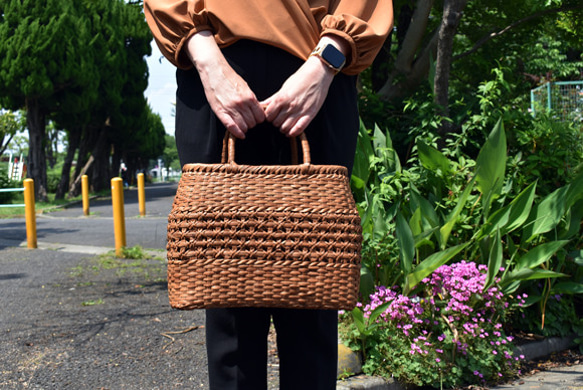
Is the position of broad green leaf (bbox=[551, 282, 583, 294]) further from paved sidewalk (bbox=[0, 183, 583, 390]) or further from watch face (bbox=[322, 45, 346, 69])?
watch face (bbox=[322, 45, 346, 69])

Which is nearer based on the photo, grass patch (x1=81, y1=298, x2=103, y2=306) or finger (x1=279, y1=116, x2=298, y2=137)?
finger (x1=279, y1=116, x2=298, y2=137)

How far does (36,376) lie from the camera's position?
111 inches

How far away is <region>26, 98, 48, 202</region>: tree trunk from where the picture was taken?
21109 millimetres

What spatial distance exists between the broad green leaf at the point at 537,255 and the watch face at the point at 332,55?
7.08ft

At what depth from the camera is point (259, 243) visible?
1285 mm

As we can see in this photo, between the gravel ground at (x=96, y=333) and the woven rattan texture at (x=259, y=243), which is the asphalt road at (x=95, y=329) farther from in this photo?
the woven rattan texture at (x=259, y=243)

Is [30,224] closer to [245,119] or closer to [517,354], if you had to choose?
[517,354]

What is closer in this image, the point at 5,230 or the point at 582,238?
the point at 582,238

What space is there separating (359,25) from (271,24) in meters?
0.21

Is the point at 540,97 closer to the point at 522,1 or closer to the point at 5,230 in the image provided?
the point at 522,1

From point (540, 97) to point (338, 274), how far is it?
10680 millimetres

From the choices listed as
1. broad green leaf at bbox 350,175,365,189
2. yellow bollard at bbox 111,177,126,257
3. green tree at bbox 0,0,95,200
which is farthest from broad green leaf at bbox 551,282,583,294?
green tree at bbox 0,0,95,200

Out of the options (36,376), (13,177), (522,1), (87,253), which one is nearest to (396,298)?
(36,376)

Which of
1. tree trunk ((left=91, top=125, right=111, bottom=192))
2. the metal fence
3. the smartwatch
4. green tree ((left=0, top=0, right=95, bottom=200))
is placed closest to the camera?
the smartwatch
